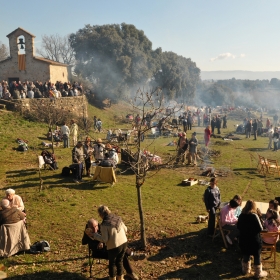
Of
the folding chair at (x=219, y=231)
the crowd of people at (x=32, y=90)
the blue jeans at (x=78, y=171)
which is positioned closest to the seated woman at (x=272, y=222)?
the folding chair at (x=219, y=231)

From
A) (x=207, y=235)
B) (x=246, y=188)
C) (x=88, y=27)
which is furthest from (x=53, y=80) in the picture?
(x=207, y=235)

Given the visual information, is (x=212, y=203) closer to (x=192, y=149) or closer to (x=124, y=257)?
(x=124, y=257)

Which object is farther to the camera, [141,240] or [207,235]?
[207,235]

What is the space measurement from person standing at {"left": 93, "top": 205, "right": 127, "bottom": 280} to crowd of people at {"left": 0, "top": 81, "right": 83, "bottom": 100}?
19.0m

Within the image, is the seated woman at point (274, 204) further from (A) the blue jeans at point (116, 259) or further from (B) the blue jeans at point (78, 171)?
(B) the blue jeans at point (78, 171)

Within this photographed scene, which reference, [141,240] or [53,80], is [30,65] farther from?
[141,240]

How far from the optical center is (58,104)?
25.4 m

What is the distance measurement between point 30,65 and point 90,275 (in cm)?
2674

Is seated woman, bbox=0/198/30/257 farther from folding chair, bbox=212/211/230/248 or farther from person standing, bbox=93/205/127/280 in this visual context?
folding chair, bbox=212/211/230/248

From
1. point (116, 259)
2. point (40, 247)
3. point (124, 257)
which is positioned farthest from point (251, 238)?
point (40, 247)

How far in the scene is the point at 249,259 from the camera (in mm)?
6352

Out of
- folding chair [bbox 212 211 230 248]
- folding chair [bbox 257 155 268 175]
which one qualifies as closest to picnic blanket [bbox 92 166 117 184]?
folding chair [bbox 212 211 230 248]

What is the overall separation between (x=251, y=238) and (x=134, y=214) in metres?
3.94

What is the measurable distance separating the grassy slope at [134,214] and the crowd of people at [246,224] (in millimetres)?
366
